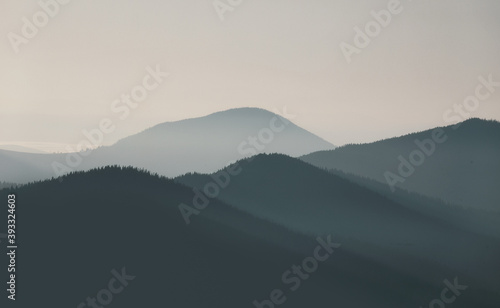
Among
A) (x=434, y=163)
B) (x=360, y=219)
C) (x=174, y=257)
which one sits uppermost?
(x=174, y=257)

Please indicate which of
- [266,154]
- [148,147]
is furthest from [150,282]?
[266,154]

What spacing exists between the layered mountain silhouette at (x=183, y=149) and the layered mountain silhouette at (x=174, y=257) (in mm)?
1288

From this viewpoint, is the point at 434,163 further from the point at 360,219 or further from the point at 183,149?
the point at 183,149

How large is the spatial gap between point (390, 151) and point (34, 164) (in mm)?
43235

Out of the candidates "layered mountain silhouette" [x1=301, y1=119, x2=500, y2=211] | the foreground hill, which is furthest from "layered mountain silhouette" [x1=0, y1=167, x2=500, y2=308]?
"layered mountain silhouette" [x1=301, y1=119, x2=500, y2=211]

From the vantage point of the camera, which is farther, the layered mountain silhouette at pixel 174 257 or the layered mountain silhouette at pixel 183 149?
the layered mountain silhouette at pixel 183 149

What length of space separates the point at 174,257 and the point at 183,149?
24211mm

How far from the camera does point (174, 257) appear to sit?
26.6 meters

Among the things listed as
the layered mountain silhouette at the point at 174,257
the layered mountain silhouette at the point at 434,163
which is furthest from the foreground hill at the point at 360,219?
the layered mountain silhouette at the point at 434,163

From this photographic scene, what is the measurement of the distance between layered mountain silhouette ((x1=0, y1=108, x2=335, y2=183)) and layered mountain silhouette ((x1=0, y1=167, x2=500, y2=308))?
4.22 ft

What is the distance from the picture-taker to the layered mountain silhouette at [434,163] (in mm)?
60906

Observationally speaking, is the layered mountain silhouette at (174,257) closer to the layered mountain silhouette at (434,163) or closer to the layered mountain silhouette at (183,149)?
the layered mountain silhouette at (183,149)

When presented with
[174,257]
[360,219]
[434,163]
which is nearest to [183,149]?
[360,219]

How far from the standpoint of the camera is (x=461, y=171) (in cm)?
6694
